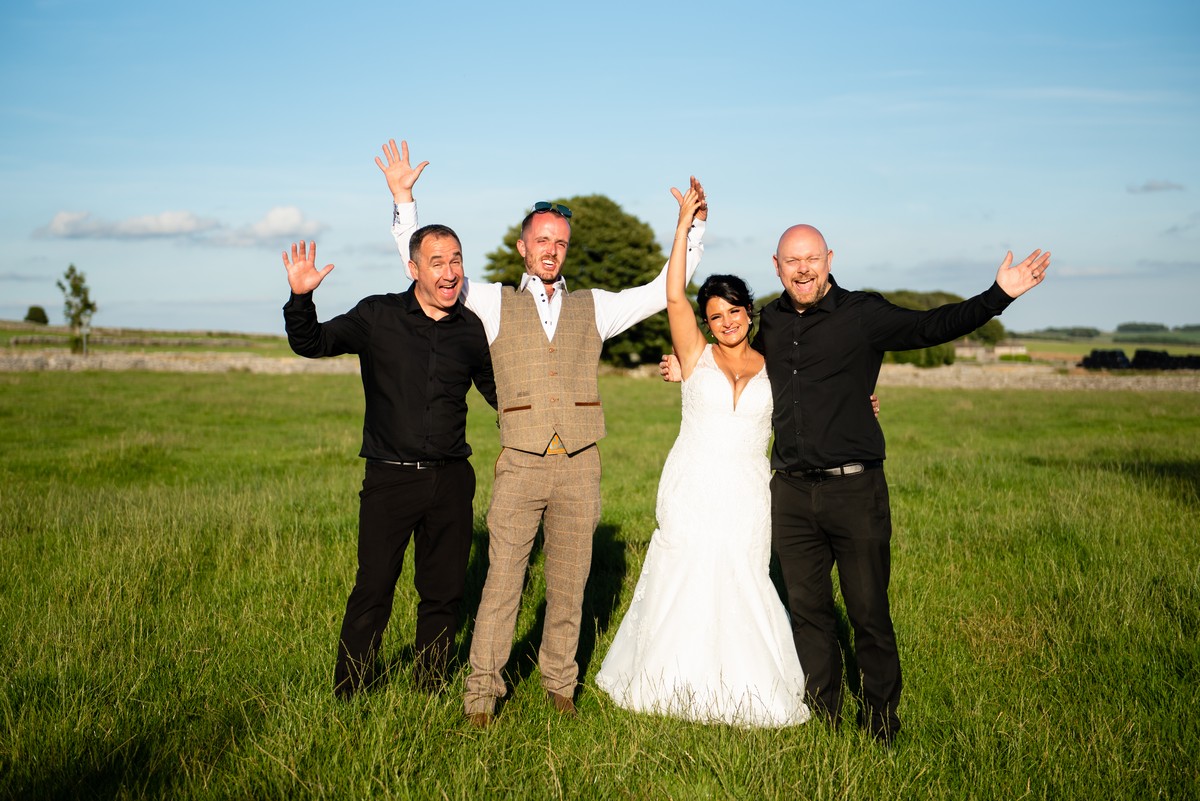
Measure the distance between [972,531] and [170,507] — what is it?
881 centimetres

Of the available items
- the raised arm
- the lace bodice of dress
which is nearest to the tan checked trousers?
the lace bodice of dress

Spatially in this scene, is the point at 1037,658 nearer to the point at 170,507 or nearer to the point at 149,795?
the point at 149,795

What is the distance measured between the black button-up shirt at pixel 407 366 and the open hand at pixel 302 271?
23 centimetres

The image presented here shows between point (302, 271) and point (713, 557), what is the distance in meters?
2.72

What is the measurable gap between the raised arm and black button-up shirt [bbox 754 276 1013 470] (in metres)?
0.50

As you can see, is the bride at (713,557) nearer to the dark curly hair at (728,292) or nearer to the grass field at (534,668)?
the dark curly hair at (728,292)

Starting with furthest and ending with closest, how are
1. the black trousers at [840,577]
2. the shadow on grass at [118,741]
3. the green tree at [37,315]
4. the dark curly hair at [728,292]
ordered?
the green tree at [37,315], the dark curly hair at [728,292], the black trousers at [840,577], the shadow on grass at [118,741]

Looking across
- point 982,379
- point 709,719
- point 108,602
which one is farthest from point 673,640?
point 982,379

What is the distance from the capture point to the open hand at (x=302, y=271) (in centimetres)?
461

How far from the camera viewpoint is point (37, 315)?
103 m

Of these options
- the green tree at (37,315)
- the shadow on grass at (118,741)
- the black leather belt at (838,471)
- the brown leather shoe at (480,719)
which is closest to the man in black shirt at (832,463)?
the black leather belt at (838,471)

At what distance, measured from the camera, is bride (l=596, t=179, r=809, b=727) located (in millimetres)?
4766

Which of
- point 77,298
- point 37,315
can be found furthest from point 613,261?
point 37,315

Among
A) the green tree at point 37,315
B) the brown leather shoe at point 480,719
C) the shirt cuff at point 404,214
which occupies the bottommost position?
the brown leather shoe at point 480,719
